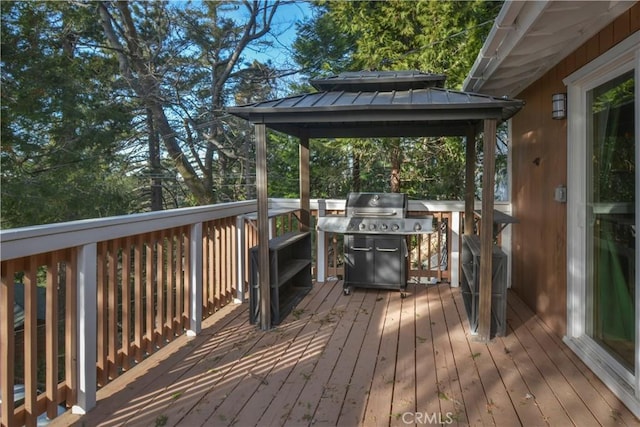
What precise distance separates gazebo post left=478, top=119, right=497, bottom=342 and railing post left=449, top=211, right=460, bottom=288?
172 centimetres

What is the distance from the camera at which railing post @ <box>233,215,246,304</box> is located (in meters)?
4.34

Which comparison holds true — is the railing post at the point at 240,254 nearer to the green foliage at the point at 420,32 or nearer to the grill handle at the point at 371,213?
the grill handle at the point at 371,213

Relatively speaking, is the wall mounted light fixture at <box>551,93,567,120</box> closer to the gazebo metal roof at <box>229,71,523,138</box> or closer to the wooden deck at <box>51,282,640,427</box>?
the gazebo metal roof at <box>229,71,523,138</box>

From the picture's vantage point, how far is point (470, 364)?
2.88 metres

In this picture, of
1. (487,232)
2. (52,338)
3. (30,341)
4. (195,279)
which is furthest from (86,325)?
(487,232)

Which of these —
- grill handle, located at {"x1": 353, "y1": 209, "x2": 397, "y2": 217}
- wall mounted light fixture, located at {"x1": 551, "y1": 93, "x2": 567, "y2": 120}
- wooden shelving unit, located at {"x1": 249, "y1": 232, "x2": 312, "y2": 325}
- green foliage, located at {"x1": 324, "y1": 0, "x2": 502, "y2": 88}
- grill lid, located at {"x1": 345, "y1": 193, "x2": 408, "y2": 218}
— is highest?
green foliage, located at {"x1": 324, "y1": 0, "x2": 502, "y2": 88}

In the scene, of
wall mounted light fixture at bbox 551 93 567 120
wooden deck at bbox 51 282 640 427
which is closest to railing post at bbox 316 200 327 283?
wooden deck at bbox 51 282 640 427

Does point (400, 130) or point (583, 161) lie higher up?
point (400, 130)

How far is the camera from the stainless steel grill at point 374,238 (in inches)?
172

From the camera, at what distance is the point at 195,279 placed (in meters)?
3.43

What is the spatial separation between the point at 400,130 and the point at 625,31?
8.46 ft

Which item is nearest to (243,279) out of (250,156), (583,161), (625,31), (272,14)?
(583,161)

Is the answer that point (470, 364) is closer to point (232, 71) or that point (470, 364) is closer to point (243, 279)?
point (243, 279)

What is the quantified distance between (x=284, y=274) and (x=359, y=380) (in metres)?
1.59
